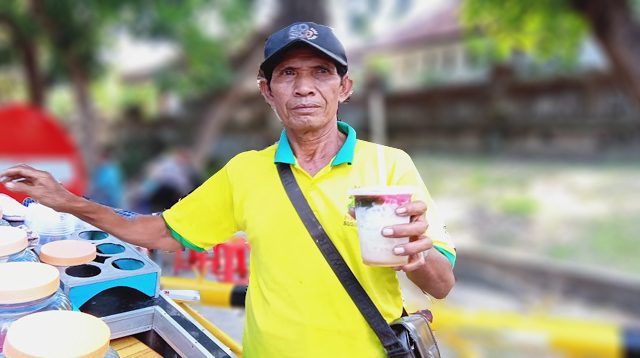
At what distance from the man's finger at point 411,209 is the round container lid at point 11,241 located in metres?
1.10

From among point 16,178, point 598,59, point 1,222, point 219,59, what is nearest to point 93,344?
point 16,178

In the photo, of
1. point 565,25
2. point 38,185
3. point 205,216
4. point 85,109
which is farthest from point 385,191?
point 85,109

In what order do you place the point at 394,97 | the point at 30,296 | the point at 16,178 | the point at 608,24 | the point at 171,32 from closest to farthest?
the point at 30,296, the point at 16,178, the point at 608,24, the point at 171,32, the point at 394,97

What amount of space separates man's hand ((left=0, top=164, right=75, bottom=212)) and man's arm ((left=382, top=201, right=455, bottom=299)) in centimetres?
110

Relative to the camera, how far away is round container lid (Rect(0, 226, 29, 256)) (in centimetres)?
150

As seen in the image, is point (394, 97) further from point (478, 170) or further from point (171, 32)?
point (171, 32)

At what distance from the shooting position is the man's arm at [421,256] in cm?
123

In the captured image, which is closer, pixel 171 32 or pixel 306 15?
pixel 306 15

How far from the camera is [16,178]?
172cm

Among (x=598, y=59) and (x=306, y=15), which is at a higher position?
(x=598, y=59)

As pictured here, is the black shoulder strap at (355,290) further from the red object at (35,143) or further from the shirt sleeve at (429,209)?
the red object at (35,143)

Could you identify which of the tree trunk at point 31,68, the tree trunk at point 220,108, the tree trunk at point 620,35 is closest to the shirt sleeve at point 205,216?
the tree trunk at point 620,35

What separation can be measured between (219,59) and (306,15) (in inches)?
72.8

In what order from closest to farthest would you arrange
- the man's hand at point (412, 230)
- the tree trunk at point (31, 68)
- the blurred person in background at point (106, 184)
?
the man's hand at point (412, 230), the blurred person in background at point (106, 184), the tree trunk at point (31, 68)
